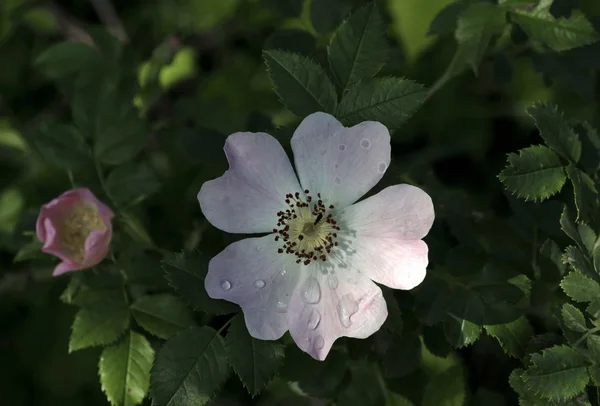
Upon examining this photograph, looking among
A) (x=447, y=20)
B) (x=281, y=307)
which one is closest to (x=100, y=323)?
(x=281, y=307)

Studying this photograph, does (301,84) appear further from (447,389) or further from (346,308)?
(447,389)

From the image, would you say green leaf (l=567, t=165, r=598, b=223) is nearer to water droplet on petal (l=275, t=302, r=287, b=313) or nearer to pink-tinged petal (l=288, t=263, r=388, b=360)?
pink-tinged petal (l=288, t=263, r=388, b=360)

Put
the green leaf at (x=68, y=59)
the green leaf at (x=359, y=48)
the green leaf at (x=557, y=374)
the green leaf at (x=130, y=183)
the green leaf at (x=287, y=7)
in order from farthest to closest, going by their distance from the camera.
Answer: the green leaf at (x=68, y=59) < the green leaf at (x=287, y=7) < the green leaf at (x=130, y=183) < the green leaf at (x=359, y=48) < the green leaf at (x=557, y=374)

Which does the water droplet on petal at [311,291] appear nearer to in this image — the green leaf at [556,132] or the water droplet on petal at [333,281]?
the water droplet on petal at [333,281]

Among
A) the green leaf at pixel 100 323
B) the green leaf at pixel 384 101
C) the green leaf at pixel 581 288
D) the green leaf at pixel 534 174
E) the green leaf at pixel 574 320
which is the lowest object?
the green leaf at pixel 100 323

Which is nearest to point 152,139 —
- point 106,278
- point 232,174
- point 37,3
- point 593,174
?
point 37,3

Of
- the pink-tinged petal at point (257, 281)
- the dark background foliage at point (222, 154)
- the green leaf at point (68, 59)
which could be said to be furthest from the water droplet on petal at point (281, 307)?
the green leaf at point (68, 59)

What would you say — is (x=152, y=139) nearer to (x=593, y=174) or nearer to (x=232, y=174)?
(x=232, y=174)
